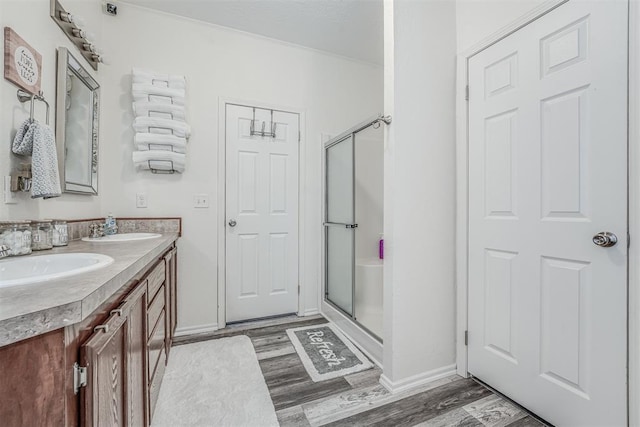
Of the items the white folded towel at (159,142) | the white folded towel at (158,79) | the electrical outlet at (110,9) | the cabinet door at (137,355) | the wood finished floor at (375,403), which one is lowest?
the wood finished floor at (375,403)

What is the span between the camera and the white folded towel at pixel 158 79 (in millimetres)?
2133

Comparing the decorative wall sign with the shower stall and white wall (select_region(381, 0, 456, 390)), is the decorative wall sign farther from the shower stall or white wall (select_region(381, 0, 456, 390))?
the shower stall

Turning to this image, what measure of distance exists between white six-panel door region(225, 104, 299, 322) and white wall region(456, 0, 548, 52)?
1510mm

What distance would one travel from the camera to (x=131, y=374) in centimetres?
92

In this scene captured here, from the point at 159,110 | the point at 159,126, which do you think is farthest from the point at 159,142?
the point at 159,110

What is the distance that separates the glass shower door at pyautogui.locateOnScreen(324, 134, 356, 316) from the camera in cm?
238

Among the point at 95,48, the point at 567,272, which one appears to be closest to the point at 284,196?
the point at 95,48

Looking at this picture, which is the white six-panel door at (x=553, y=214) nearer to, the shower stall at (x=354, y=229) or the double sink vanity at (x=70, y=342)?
the shower stall at (x=354, y=229)

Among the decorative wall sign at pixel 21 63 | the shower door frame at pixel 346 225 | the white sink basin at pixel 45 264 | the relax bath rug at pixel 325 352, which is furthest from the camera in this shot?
the shower door frame at pixel 346 225

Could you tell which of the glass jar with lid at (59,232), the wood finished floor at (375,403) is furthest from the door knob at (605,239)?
the glass jar with lid at (59,232)

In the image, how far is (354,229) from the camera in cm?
233

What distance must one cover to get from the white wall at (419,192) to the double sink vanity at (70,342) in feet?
4.09

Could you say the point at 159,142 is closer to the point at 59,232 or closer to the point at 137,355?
the point at 59,232

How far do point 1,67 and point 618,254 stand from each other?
2.56m
